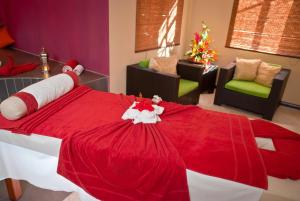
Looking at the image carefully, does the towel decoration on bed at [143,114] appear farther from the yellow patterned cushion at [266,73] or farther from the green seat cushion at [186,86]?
the yellow patterned cushion at [266,73]

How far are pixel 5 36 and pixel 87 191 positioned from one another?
320 centimetres

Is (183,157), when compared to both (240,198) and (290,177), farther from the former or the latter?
(290,177)

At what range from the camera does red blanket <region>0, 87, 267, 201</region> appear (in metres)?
1.20

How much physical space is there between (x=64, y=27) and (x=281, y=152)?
2.76 metres

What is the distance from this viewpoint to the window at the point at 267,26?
3527mm

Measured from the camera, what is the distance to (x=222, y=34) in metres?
4.15

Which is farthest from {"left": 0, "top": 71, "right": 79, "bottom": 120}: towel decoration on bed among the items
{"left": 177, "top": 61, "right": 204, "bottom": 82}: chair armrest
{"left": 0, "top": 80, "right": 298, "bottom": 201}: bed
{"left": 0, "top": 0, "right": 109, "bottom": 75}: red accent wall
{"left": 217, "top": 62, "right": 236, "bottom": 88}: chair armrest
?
{"left": 217, "top": 62, "right": 236, "bottom": 88}: chair armrest

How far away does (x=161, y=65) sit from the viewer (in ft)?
10.4

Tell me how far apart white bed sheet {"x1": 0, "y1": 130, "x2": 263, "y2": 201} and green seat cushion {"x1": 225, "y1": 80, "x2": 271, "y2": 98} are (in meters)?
2.48

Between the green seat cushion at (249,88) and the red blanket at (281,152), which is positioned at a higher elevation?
the red blanket at (281,152)

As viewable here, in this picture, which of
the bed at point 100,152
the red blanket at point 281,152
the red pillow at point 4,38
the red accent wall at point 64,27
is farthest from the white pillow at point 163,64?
the red pillow at point 4,38

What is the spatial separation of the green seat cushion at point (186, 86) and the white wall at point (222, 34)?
1.28m

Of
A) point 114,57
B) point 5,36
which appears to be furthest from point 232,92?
point 5,36

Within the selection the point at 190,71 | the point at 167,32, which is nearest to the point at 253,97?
the point at 190,71
